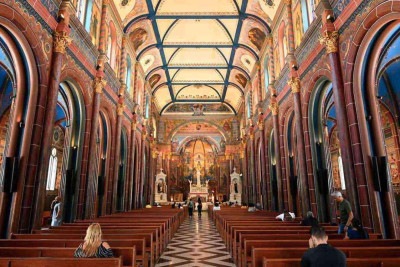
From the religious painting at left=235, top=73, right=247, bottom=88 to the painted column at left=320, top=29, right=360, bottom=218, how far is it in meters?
16.6

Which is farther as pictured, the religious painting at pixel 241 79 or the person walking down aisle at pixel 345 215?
the religious painting at pixel 241 79

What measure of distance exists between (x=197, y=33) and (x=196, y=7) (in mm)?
3072

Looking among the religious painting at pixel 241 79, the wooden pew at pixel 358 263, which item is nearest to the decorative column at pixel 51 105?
the wooden pew at pixel 358 263

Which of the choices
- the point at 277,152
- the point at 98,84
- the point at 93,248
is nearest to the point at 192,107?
the point at 277,152

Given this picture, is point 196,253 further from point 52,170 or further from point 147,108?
point 147,108

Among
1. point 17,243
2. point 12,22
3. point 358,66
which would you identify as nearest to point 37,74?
point 12,22

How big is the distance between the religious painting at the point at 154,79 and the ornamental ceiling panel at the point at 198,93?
5133 millimetres

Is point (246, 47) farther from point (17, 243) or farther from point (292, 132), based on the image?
point (17, 243)

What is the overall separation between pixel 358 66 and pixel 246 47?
13549mm

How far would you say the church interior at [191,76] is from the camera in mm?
7512

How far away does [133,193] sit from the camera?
20.9 metres

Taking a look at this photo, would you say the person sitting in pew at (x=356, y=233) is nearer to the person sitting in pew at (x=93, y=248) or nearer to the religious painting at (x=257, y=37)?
the person sitting in pew at (x=93, y=248)

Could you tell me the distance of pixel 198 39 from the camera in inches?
839

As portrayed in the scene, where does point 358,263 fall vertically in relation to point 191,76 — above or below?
below
